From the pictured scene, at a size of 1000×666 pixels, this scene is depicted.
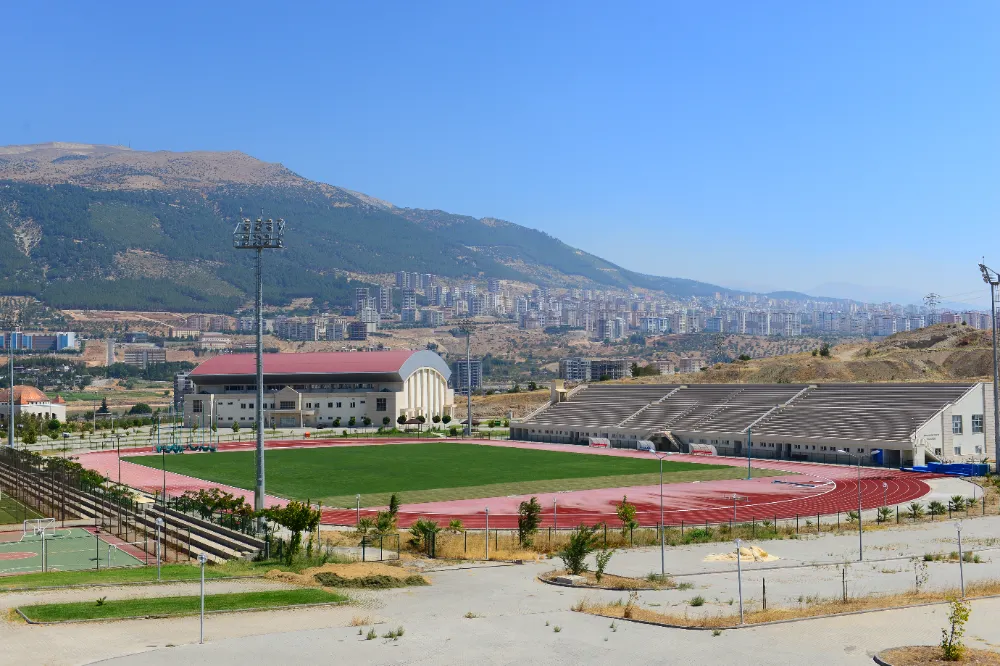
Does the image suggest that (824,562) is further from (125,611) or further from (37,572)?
(37,572)

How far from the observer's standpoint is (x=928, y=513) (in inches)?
1702

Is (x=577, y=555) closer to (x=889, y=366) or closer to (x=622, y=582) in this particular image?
(x=622, y=582)

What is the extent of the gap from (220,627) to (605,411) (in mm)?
72393

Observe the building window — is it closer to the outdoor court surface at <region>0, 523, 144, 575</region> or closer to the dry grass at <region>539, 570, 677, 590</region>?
the dry grass at <region>539, 570, 677, 590</region>

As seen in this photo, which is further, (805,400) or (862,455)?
(805,400)

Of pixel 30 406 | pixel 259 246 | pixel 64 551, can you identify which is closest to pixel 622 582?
pixel 64 551

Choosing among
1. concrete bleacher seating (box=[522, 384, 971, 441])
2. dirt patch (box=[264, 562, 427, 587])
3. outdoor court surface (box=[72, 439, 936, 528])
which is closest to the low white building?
outdoor court surface (box=[72, 439, 936, 528])

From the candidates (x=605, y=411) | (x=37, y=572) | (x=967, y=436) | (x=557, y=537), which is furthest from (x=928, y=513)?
(x=605, y=411)

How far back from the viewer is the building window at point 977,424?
69.9 m

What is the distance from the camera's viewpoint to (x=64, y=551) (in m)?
33.6

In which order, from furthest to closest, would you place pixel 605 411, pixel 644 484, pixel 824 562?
pixel 605 411, pixel 644 484, pixel 824 562

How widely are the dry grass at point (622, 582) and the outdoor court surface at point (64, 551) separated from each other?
1350 centimetres

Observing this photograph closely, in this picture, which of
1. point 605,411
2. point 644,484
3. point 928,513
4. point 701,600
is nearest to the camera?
point 701,600

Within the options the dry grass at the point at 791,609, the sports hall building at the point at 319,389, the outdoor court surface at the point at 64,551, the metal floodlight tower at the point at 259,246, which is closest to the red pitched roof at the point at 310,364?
the sports hall building at the point at 319,389
